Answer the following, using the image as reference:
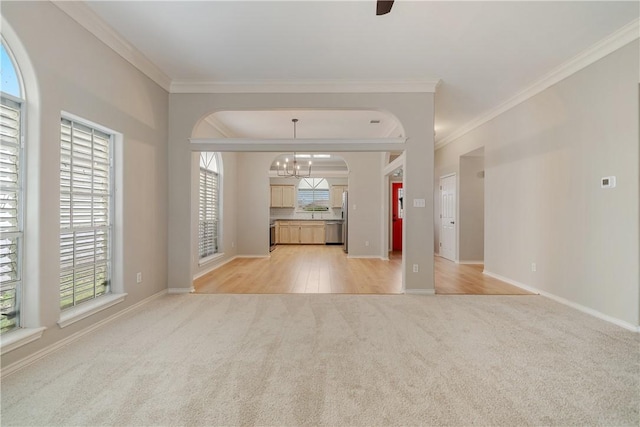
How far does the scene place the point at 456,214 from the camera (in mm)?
6355

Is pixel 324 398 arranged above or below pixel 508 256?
below

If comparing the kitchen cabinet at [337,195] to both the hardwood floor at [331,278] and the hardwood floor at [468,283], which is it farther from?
the hardwood floor at [468,283]

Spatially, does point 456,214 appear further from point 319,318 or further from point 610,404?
point 610,404

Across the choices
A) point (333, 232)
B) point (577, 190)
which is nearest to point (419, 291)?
point (577, 190)

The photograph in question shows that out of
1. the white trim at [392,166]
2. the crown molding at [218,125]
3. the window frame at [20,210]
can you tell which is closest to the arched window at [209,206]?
the crown molding at [218,125]

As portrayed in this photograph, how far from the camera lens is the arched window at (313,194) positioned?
11.0m

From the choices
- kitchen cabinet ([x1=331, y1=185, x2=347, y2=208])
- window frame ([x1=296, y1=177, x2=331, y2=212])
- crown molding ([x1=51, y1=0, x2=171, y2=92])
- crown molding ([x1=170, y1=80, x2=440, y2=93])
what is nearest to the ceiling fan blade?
crown molding ([x1=170, y1=80, x2=440, y2=93])

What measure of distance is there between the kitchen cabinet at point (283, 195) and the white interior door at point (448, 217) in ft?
17.1

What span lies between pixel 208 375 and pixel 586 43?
14.9ft

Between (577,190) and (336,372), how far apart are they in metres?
3.37

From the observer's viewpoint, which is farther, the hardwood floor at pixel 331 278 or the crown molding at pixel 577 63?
the hardwood floor at pixel 331 278

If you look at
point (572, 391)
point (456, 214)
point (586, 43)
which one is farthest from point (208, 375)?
point (456, 214)

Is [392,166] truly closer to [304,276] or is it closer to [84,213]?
[304,276]

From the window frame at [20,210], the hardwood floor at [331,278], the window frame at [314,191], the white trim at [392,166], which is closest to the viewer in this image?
the window frame at [20,210]
